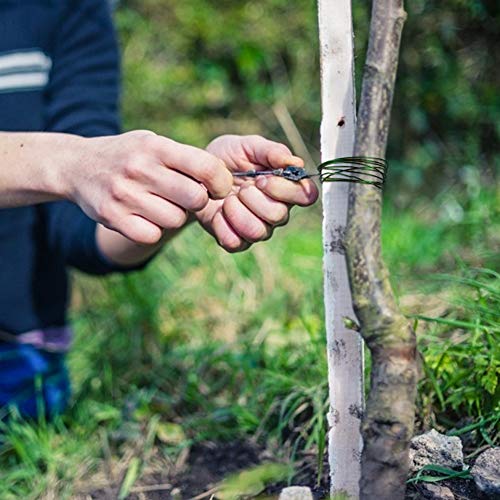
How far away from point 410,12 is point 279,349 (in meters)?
1.49

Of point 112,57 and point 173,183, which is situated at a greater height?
point 112,57

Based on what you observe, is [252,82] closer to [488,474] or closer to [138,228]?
[138,228]

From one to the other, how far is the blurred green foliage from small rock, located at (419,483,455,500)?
2.17m

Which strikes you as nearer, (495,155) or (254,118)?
(495,155)

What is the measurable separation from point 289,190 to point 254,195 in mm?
64

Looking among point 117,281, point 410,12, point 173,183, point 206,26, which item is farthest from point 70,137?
point 206,26

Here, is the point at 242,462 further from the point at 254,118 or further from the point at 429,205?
the point at 254,118

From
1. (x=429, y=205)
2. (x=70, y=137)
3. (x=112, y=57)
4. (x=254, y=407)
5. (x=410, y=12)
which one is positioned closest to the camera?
(x=70, y=137)

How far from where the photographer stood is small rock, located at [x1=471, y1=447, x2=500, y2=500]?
117cm

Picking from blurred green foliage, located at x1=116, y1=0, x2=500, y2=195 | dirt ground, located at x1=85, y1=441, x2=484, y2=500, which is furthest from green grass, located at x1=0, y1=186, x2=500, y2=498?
blurred green foliage, located at x1=116, y1=0, x2=500, y2=195

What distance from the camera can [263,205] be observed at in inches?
51.2

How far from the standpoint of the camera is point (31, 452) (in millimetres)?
1892

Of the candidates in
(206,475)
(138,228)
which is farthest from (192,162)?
(206,475)

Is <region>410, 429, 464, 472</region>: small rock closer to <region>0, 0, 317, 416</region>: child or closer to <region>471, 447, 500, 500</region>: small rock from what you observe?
<region>471, 447, 500, 500</region>: small rock
